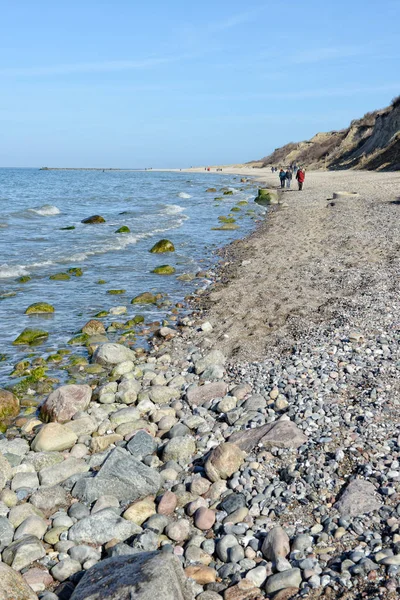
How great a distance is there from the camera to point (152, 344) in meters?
10.2

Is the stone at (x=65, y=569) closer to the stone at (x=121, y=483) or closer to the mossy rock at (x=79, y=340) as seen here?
the stone at (x=121, y=483)

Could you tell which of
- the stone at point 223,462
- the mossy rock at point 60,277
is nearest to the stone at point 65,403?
the stone at point 223,462

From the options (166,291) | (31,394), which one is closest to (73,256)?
(166,291)

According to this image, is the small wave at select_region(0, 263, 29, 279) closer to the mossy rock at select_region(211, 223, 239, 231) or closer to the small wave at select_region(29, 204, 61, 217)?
the mossy rock at select_region(211, 223, 239, 231)

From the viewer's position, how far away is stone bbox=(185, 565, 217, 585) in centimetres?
424

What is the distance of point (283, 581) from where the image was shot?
404 cm

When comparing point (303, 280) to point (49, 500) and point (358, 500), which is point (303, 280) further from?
point (49, 500)

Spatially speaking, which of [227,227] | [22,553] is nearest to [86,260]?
[227,227]

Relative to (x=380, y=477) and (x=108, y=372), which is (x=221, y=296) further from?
(x=380, y=477)

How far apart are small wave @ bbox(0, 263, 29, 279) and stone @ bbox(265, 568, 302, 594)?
14041 millimetres

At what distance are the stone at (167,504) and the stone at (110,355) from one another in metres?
4.17

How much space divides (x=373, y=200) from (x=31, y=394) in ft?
74.4

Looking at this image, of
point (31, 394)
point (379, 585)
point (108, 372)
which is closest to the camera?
point (379, 585)

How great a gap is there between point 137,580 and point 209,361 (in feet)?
17.2
